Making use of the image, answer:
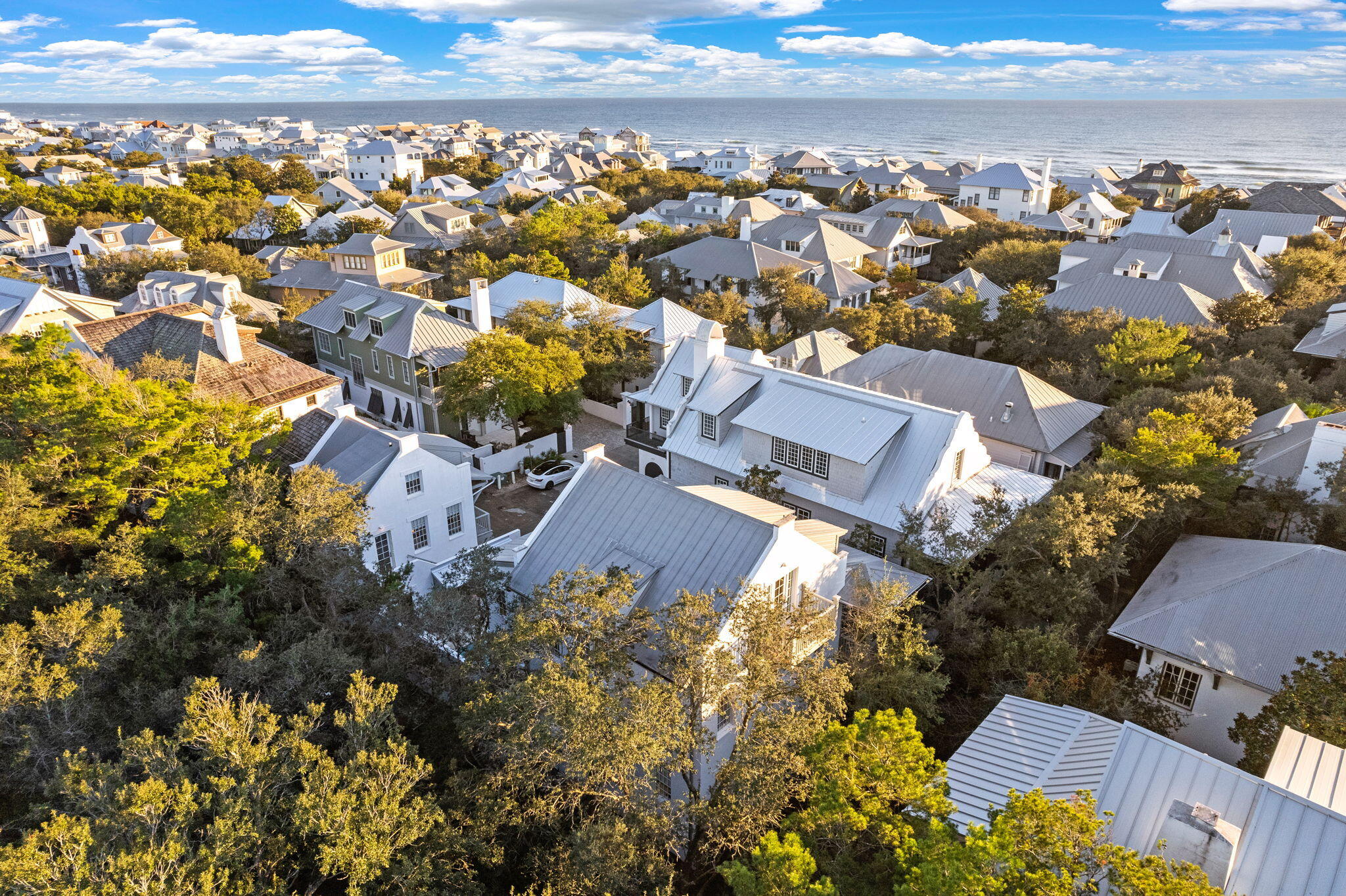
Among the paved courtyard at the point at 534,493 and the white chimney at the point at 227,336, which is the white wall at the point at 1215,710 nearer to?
the paved courtyard at the point at 534,493

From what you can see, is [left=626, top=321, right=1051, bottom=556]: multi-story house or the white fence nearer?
[left=626, top=321, right=1051, bottom=556]: multi-story house

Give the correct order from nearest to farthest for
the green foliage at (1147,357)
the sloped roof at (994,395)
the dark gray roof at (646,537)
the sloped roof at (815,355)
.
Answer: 1. the dark gray roof at (646,537)
2. the sloped roof at (994,395)
3. the green foliage at (1147,357)
4. the sloped roof at (815,355)

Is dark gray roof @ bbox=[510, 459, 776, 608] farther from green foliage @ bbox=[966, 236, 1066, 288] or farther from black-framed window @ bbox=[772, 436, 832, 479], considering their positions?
green foliage @ bbox=[966, 236, 1066, 288]

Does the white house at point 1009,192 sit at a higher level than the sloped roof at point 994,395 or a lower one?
higher

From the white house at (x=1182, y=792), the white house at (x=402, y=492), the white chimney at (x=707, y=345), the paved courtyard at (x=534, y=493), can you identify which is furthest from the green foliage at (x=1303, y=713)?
the paved courtyard at (x=534, y=493)

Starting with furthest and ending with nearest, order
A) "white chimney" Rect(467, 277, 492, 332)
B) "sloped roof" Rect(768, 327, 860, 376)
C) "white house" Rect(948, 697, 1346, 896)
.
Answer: "white chimney" Rect(467, 277, 492, 332) < "sloped roof" Rect(768, 327, 860, 376) < "white house" Rect(948, 697, 1346, 896)

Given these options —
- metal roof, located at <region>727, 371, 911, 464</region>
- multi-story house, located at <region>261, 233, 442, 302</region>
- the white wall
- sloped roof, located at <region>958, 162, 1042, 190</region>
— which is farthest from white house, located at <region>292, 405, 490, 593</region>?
sloped roof, located at <region>958, 162, 1042, 190</region>

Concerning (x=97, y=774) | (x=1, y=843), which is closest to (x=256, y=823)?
(x=97, y=774)
